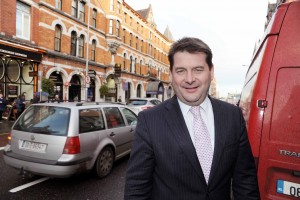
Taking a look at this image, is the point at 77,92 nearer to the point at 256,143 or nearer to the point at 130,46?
the point at 130,46

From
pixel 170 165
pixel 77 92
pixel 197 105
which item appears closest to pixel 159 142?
pixel 170 165

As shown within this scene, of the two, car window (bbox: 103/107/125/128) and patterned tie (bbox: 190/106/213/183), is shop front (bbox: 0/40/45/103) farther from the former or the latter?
patterned tie (bbox: 190/106/213/183)

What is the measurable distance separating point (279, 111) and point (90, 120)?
3554mm

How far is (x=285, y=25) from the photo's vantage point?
2.36m

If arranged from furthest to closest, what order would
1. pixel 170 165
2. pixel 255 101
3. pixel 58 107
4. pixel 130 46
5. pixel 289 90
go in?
pixel 130 46, pixel 58 107, pixel 255 101, pixel 289 90, pixel 170 165

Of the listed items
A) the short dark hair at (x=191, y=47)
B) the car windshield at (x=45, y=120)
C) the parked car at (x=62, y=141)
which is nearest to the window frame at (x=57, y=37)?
the car windshield at (x=45, y=120)

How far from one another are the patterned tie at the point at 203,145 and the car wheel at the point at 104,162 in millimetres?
3549

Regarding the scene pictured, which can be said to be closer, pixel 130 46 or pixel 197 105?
pixel 197 105

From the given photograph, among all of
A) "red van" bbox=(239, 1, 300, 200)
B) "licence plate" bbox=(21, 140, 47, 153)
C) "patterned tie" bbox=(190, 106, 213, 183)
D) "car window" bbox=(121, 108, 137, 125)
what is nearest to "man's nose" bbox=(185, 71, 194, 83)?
"patterned tie" bbox=(190, 106, 213, 183)

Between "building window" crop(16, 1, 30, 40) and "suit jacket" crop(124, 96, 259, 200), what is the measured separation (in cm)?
1731

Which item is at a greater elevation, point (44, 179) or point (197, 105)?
point (197, 105)

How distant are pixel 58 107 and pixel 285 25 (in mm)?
4018

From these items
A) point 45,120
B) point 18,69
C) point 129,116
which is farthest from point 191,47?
point 18,69

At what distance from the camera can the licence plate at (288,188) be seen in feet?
7.45
